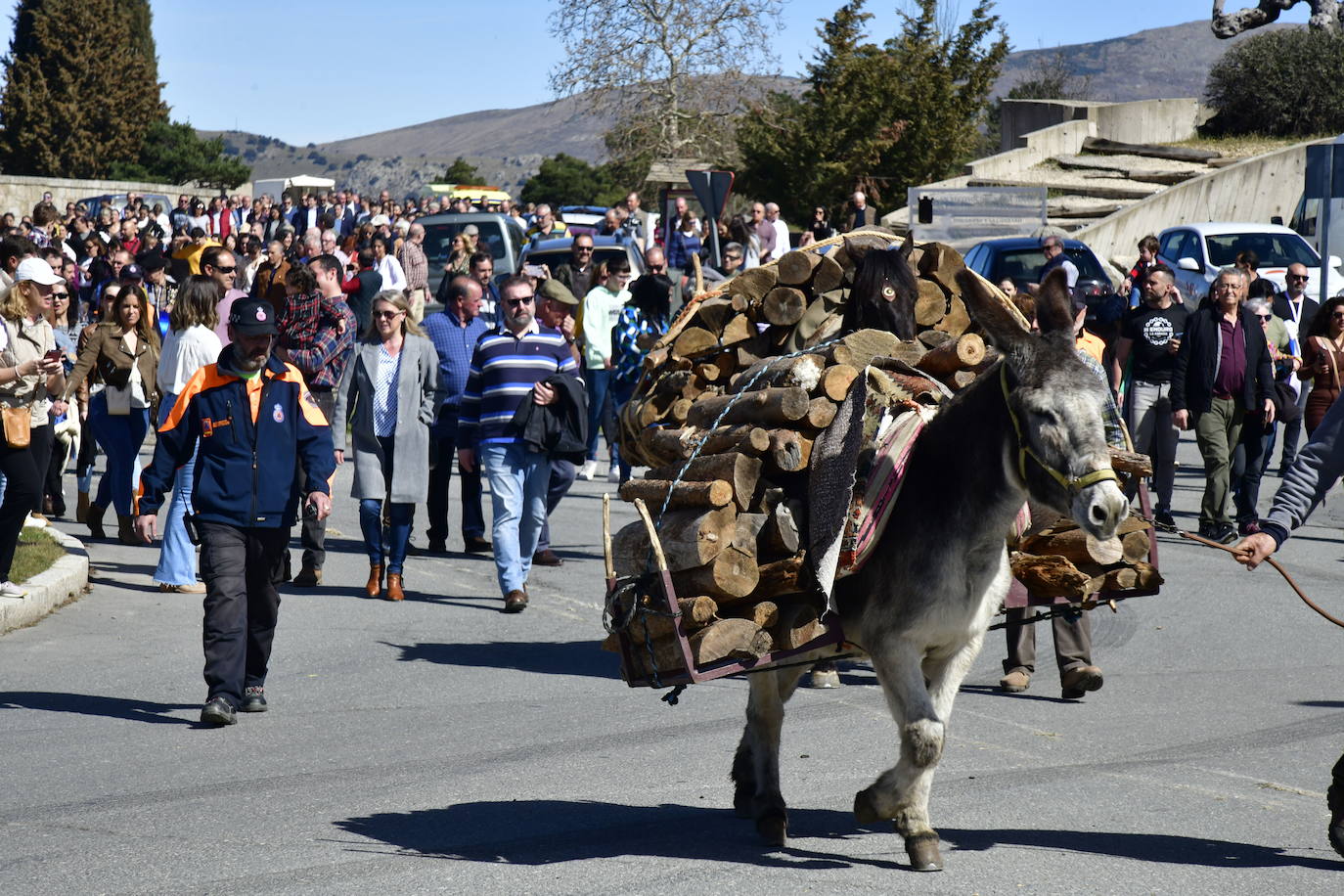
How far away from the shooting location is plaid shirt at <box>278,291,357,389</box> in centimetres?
1243

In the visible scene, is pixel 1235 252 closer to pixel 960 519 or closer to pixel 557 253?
pixel 557 253

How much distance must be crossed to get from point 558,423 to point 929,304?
4222 mm

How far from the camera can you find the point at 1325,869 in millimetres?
5715

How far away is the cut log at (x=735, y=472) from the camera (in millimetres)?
5840

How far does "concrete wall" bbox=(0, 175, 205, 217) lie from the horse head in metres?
52.8

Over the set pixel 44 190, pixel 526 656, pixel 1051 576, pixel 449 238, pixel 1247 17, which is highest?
pixel 1247 17

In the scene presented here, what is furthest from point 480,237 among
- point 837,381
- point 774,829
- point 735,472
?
point 774,829

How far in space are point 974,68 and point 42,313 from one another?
32.4 m

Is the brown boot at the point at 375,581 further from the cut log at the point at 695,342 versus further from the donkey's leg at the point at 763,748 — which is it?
the donkey's leg at the point at 763,748

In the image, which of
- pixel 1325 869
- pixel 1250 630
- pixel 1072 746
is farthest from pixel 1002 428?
pixel 1250 630

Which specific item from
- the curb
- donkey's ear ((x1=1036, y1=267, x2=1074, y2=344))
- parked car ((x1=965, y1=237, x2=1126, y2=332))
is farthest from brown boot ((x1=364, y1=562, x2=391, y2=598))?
parked car ((x1=965, y1=237, x2=1126, y2=332))

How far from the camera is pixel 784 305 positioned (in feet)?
23.8

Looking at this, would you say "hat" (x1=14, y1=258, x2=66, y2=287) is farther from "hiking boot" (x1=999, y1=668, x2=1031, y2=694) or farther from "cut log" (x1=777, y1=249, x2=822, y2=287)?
"hiking boot" (x1=999, y1=668, x2=1031, y2=694)

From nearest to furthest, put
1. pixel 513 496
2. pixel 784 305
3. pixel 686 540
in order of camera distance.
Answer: pixel 686 540 → pixel 784 305 → pixel 513 496
